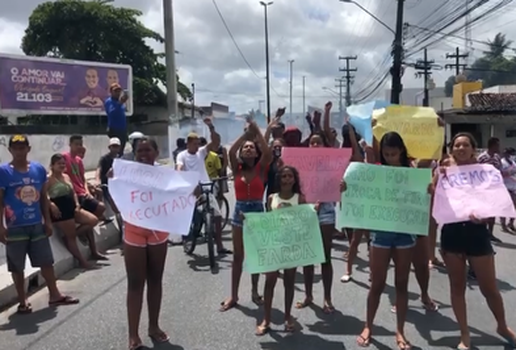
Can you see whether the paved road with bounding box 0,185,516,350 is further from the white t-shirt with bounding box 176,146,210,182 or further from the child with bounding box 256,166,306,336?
the white t-shirt with bounding box 176,146,210,182

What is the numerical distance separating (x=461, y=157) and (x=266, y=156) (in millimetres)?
1845

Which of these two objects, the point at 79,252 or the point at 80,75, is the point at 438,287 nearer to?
the point at 79,252

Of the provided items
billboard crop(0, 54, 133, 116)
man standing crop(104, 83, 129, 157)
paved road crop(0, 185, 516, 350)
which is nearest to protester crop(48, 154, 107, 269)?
paved road crop(0, 185, 516, 350)

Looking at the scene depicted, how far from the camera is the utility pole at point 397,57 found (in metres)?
25.5

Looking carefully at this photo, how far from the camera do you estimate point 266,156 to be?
19.0 ft

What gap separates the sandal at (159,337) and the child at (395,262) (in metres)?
1.68

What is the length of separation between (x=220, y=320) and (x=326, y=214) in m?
1.50

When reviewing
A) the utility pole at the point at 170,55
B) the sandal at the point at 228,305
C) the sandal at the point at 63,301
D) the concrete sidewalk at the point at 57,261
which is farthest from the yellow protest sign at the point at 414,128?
the utility pole at the point at 170,55

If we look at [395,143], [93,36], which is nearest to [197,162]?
[395,143]

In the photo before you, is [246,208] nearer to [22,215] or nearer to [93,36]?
[22,215]

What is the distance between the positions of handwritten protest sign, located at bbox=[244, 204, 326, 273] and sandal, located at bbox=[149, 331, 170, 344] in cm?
93

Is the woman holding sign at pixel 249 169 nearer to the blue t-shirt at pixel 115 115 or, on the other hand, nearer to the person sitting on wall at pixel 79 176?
the person sitting on wall at pixel 79 176

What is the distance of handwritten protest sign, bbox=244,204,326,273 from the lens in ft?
17.2

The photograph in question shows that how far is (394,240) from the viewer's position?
4906 millimetres
